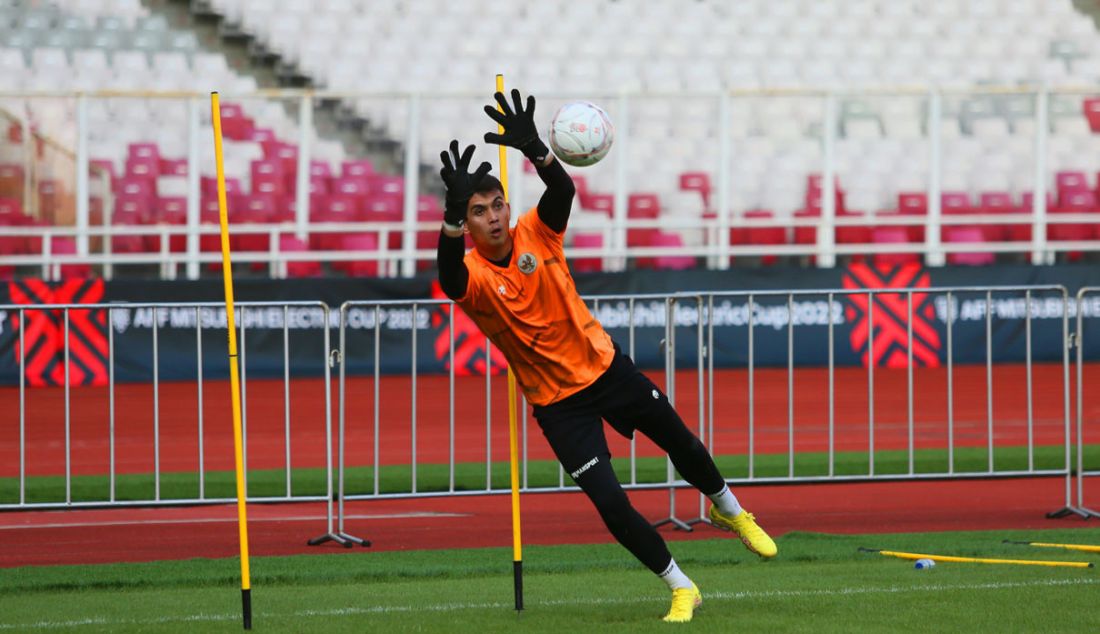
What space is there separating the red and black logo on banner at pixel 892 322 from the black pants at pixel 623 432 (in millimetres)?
9042

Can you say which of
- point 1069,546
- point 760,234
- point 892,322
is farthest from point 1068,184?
point 1069,546

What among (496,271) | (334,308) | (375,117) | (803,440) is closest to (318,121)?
(375,117)

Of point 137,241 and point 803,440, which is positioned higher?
point 137,241

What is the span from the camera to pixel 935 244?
20797mm

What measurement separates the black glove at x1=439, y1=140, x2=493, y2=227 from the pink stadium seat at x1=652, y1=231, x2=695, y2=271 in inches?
579

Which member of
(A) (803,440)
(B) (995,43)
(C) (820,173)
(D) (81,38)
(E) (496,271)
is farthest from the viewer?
(B) (995,43)

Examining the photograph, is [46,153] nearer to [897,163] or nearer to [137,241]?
[137,241]

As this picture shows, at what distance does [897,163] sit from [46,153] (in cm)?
1262

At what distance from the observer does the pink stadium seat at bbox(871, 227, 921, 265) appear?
21.7 meters

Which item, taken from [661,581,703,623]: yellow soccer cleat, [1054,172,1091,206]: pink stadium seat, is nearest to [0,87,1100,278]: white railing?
[1054,172,1091,206]: pink stadium seat

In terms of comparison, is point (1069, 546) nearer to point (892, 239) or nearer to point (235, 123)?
point (892, 239)

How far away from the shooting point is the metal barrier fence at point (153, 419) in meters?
9.99

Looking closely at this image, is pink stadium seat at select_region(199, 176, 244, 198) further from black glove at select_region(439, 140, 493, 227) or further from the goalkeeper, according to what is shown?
black glove at select_region(439, 140, 493, 227)

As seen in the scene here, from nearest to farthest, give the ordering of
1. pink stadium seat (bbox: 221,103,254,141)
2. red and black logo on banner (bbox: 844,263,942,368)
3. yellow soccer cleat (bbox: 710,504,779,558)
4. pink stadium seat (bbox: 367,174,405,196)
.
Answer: yellow soccer cleat (bbox: 710,504,779,558) → red and black logo on banner (bbox: 844,263,942,368) → pink stadium seat (bbox: 221,103,254,141) → pink stadium seat (bbox: 367,174,405,196)
